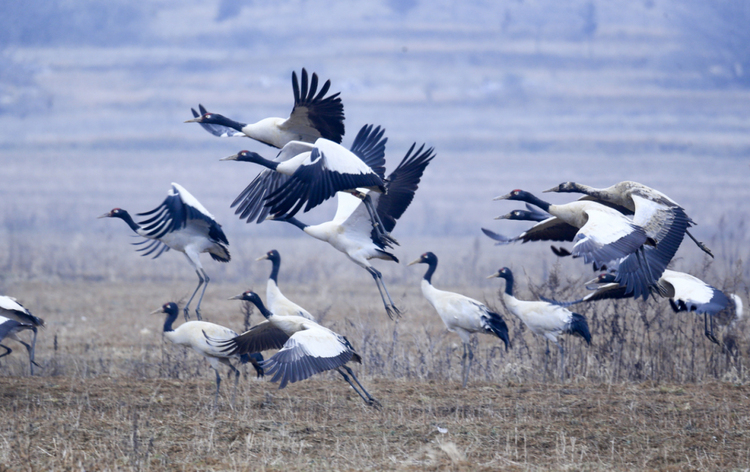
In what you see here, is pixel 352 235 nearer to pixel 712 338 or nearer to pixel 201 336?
pixel 201 336

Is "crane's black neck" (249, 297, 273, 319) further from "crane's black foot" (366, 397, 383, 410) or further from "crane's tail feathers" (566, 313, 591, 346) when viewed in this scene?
"crane's tail feathers" (566, 313, 591, 346)

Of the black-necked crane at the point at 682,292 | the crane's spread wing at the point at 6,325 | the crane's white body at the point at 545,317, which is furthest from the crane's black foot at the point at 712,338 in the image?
the crane's spread wing at the point at 6,325

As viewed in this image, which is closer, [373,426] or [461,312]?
[373,426]

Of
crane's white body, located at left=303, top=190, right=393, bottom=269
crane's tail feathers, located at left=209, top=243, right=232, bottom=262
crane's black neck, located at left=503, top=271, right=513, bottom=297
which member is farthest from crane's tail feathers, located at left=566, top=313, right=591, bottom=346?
crane's tail feathers, located at left=209, top=243, right=232, bottom=262

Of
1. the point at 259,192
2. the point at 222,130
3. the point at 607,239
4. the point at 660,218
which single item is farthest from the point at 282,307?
the point at 660,218

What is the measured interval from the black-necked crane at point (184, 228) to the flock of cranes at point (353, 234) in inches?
0.8

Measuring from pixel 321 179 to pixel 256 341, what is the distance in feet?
5.77

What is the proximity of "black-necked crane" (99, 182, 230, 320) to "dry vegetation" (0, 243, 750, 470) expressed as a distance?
1397 millimetres

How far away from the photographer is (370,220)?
398 inches

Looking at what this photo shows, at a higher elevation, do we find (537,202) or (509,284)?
Answer: (537,202)

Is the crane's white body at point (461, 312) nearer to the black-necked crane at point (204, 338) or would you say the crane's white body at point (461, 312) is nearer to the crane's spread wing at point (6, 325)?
the black-necked crane at point (204, 338)

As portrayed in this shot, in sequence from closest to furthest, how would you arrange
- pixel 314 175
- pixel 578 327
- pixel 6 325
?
1. pixel 314 175
2. pixel 6 325
3. pixel 578 327

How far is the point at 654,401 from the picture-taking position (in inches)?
334

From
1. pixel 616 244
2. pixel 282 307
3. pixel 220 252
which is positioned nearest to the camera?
pixel 616 244
